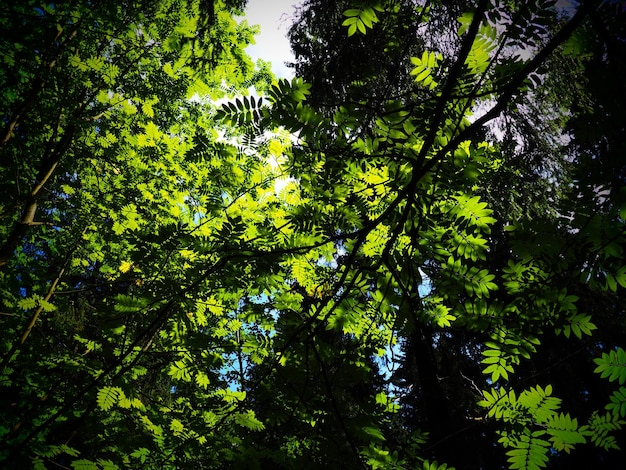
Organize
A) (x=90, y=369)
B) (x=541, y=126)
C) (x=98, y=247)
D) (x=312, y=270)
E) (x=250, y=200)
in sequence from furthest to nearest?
(x=541, y=126) < (x=98, y=247) < (x=250, y=200) < (x=312, y=270) < (x=90, y=369)

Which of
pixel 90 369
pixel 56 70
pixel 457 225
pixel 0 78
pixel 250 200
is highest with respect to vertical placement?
pixel 56 70

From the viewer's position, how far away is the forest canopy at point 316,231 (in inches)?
59.2

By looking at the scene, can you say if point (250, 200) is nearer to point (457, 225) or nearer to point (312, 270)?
point (312, 270)

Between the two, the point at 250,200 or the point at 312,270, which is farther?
the point at 250,200

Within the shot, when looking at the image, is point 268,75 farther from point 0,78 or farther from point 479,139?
point 479,139

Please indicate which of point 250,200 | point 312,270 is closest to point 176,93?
point 250,200

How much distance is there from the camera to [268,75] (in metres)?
6.12

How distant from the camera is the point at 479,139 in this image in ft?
21.4

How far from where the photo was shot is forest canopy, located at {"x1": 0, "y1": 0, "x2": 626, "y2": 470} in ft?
4.94

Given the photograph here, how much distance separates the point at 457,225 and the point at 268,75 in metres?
5.61

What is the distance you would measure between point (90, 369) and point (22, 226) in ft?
9.98

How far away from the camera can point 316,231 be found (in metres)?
2.32

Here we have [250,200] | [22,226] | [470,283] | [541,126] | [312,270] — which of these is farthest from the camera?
[541,126]

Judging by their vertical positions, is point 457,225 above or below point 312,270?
below
